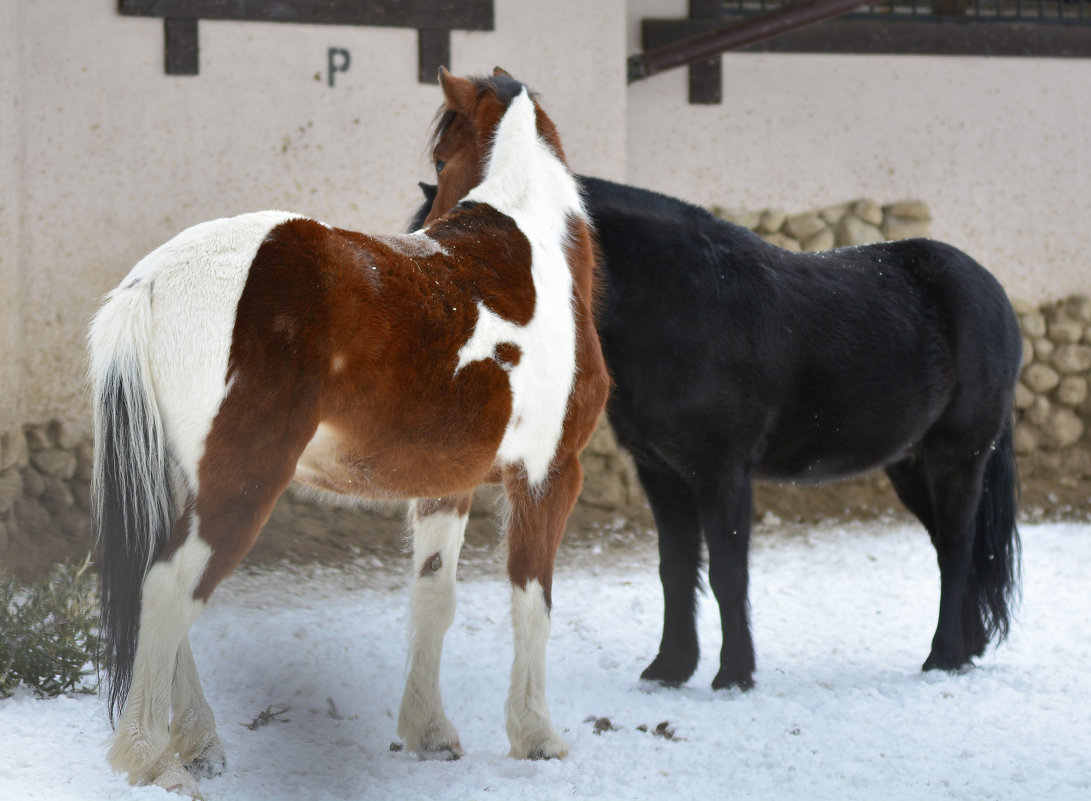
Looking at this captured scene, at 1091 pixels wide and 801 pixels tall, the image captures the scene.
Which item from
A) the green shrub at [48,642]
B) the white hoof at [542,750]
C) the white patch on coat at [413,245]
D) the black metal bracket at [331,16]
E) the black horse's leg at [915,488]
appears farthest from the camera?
the black metal bracket at [331,16]

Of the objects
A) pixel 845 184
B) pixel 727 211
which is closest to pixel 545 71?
pixel 727 211

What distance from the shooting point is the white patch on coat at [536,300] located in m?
2.80

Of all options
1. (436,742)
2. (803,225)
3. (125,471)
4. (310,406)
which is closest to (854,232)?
(803,225)

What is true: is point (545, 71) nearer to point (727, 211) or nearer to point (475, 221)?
point (727, 211)

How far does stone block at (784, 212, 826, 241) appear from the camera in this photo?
7523 millimetres

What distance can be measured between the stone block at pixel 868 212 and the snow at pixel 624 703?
2.81 m

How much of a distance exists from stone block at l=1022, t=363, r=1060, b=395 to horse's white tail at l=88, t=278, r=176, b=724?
22.8ft

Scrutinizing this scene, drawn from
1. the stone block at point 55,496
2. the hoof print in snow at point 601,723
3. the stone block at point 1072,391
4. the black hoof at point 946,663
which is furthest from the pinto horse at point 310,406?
the stone block at point 1072,391

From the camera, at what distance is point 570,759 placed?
3027 millimetres

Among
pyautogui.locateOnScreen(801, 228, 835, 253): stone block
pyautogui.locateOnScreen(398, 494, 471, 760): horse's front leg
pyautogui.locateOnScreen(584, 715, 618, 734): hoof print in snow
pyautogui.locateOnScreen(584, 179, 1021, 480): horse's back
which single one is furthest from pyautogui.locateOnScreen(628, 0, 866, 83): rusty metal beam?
pyautogui.locateOnScreen(584, 715, 618, 734): hoof print in snow

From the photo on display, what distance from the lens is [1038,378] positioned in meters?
7.96

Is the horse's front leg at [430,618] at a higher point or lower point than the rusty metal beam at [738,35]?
lower

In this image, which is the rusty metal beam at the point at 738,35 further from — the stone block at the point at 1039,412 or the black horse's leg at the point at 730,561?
the black horse's leg at the point at 730,561

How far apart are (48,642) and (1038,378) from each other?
6.78 meters
